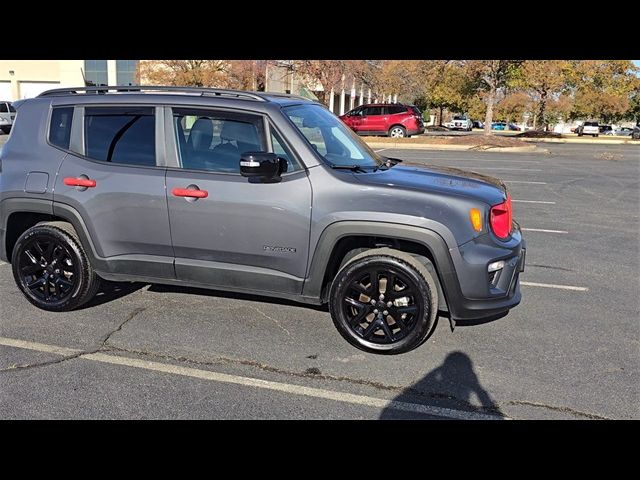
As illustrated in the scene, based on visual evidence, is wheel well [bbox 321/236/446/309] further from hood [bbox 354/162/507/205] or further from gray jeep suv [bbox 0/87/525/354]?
hood [bbox 354/162/507/205]

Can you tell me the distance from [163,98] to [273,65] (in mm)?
28961

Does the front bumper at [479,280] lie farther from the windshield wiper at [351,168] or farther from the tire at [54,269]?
the tire at [54,269]

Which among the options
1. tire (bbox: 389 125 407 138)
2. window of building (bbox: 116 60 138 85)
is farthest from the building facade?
tire (bbox: 389 125 407 138)

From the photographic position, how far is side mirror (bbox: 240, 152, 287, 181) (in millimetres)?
3746

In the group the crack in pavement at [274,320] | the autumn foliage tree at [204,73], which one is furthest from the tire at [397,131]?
the crack in pavement at [274,320]

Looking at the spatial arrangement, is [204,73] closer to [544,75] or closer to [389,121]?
[389,121]

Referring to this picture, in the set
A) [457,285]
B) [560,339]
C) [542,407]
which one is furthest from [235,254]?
[560,339]

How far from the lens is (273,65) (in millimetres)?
31641

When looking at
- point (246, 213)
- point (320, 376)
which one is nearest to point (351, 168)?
point (246, 213)

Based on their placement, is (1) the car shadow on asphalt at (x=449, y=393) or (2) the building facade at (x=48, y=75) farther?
(2) the building facade at (x=48, y=75)

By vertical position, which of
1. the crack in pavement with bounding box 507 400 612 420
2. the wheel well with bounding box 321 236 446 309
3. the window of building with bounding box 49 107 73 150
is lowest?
the crack in pavement with bounding box 507 400 612 420

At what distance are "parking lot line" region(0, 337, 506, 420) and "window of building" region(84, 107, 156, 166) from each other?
1.57m

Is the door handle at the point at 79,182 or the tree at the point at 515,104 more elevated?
the tree at the point at 515,104

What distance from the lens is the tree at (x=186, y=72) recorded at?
31703mm
